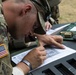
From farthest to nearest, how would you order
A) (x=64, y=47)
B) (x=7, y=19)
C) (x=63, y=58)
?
(x=64, y=47) → (x=63, y=58) → (x=7, y=19)

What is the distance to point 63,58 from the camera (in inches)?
64.7

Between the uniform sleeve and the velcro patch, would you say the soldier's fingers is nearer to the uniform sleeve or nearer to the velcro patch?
the uniform sleeve

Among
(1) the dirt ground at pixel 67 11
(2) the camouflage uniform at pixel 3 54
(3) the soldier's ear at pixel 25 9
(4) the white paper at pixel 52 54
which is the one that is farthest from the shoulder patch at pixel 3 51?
(1) the dirt ground at pixel 67 11

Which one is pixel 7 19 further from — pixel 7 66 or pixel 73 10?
pixel 73 10

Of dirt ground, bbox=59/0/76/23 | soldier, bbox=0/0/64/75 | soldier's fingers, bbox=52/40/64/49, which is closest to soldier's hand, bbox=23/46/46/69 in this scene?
soldier, bbox=0/0/64/75

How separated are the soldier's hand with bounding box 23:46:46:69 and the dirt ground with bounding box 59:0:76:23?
3.04 metres

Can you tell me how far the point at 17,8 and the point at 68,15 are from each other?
12.0 ft

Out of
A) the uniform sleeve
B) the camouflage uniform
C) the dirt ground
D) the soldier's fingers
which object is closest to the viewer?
the camouflage uniform

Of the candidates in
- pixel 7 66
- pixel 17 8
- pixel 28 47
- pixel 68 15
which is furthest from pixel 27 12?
pixel 68 15

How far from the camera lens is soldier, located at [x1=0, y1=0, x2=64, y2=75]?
134 cm

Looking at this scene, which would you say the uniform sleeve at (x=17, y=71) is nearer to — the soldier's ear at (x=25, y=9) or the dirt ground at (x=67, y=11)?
the soldier's ear at (x=25, y=9)

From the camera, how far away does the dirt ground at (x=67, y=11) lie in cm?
478

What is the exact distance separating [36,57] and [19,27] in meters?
0.26

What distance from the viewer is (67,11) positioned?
206 inches
